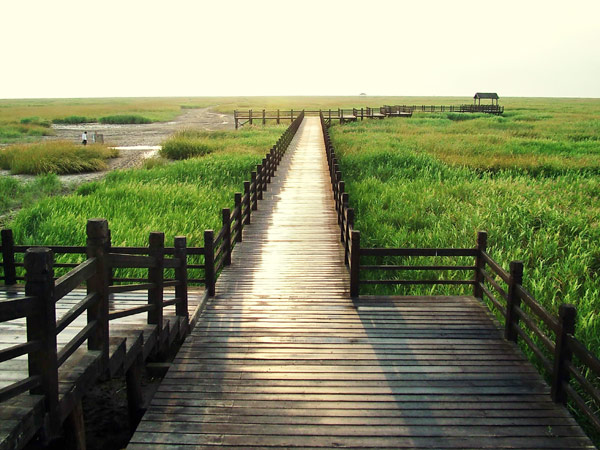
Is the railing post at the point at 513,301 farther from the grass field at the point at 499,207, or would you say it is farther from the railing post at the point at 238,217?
the railing post at the point at 238,217

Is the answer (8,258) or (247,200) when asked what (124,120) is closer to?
(247,200)

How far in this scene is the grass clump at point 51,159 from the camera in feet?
82.3

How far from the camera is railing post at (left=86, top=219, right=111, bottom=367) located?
14.4 feet

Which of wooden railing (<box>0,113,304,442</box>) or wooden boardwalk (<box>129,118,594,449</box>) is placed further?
wooden boardwalk (<box>129,118,594,449</box>)

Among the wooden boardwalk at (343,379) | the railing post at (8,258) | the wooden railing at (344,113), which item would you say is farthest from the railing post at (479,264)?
the wooden railing at (344,113)

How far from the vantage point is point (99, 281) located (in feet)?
14.5

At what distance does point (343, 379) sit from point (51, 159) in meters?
24.5

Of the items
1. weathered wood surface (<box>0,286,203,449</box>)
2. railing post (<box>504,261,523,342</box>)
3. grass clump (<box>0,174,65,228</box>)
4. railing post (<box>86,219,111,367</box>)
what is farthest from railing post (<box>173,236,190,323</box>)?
grass clump (<box>0,174,65,228</box>)

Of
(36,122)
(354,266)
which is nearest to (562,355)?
(354,266)

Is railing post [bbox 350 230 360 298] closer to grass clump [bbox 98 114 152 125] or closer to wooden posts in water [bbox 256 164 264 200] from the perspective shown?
wooden posts in water [bbox 256 164 264 200]

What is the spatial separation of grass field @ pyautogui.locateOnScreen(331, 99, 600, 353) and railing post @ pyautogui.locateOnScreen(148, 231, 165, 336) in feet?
16.7

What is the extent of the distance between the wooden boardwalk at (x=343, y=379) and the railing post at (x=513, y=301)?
181 millimetres

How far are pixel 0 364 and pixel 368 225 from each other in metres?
8.96

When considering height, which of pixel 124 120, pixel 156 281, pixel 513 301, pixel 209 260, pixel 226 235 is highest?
pixel 124 120
